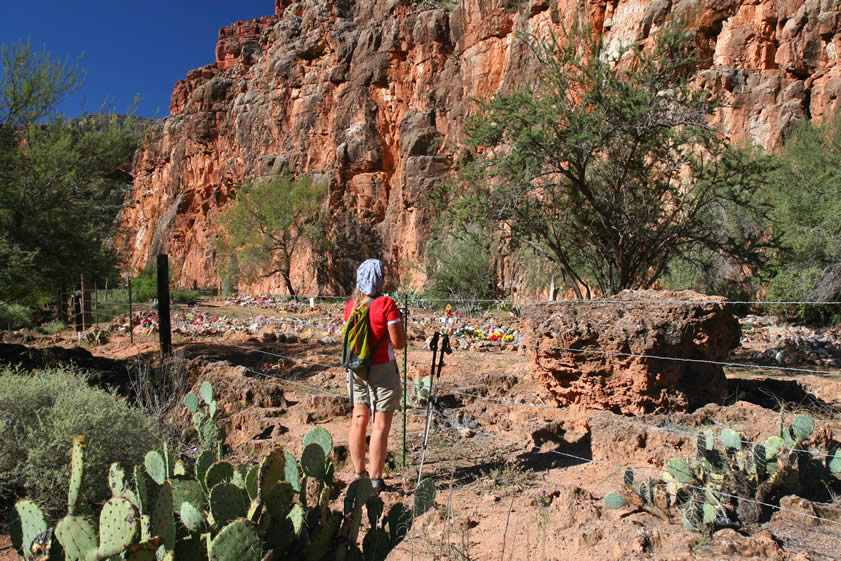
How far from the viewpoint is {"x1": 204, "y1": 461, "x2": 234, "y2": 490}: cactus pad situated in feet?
8.53

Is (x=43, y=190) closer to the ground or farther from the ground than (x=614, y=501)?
farther from the ground

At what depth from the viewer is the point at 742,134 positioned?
17109 millimetres

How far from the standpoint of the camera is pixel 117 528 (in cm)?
183

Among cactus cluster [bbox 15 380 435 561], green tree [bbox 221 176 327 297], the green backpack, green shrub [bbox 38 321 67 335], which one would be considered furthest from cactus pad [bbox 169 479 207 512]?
green tree [bbox 221 176 327 297]

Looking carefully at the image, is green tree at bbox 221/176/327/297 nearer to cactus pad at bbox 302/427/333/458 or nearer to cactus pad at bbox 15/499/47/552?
cactus pad at bbox 302/427/333/458

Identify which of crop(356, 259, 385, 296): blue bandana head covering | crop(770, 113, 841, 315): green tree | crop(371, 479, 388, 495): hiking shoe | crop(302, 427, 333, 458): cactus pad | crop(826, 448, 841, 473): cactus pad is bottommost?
crop(371, 479, 388, 495): hiking shoe

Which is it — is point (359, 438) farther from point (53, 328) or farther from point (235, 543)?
point (53, 328)

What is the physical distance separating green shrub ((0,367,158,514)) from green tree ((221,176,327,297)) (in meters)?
23.6

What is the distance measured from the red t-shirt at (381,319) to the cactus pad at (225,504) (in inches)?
59.5

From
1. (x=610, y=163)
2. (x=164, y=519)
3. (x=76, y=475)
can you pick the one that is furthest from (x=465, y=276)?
(x=164, y=519)

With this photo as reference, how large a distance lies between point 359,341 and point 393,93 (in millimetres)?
27451

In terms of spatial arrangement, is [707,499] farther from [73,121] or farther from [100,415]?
[73,121]

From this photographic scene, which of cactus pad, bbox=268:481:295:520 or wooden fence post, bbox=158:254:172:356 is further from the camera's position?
wooden fence post, bbox=158:254:172:356

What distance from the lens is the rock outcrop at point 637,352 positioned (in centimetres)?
489
